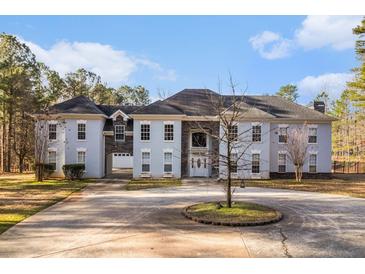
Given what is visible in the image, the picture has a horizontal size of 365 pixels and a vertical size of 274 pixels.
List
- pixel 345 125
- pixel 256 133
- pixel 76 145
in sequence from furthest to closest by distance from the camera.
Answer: pixel 345 125
pixel 256 133
pixel 76 145

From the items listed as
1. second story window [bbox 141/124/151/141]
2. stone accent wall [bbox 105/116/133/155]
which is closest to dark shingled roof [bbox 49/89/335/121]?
second story window [bbox 141/124/151/141]

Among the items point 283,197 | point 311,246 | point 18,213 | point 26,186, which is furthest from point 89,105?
point 311,246

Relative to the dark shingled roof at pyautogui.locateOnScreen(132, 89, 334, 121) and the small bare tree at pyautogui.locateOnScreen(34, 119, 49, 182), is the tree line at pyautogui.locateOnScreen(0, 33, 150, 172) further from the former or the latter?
the dark shingled roof at pyautogui.locateOnScreen(132, 89, 334, 121)

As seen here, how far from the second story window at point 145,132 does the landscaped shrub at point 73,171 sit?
20.2ft

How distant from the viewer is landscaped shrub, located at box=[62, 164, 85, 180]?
28.2 m

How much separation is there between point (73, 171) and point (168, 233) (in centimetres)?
1974

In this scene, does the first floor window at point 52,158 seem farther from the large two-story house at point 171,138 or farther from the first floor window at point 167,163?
the first floor window at point 167,163

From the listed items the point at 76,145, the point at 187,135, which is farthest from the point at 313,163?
the point at 76,145

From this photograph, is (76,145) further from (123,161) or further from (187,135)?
(123,161)

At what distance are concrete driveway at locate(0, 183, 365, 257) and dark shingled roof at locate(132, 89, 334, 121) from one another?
14369 millimetres

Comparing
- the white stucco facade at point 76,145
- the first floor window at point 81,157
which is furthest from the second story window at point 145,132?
the first floor window at point 81,157

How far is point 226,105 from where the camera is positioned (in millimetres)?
31984

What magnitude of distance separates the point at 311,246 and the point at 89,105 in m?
26.0
